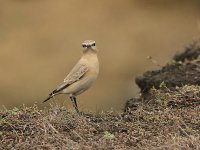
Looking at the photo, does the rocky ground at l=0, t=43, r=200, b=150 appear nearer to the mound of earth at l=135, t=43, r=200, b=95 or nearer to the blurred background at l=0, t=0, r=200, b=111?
the mound of earth at l=135, t=43, r=200, b=95

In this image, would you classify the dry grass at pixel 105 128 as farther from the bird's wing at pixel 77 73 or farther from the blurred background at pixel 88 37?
the blurred background at pixel 88 37

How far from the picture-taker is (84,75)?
983 cm

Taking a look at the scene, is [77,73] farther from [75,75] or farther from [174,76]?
[174,76]

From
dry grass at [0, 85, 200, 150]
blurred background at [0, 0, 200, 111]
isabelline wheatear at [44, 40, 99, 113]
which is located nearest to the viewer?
dry grass at [0, 85, 200, 150]

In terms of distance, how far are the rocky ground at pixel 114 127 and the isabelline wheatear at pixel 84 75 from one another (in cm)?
53

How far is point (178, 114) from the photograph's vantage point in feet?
30.1

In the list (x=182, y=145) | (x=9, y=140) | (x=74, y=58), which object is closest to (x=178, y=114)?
(x=182, y=145)

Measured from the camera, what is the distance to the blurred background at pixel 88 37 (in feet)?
60.3

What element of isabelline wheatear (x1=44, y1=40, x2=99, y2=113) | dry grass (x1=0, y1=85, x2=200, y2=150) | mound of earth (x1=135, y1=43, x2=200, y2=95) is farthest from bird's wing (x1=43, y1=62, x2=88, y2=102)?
mound of earth (x1=135, y1=43, x2=200, y2=95)

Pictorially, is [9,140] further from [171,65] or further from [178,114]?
[171,65]

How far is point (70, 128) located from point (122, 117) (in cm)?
83

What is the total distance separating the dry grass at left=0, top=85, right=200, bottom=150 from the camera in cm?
816

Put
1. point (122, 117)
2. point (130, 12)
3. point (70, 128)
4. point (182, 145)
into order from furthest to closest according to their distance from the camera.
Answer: point (130, 12) < point (122, 117) < point (70, 128) < point (182, 145)

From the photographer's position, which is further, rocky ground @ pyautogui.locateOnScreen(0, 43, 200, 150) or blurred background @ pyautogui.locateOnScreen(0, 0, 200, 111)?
blurred background @ pyautogui.locateOnScreen(0, 0, 200, 111)
